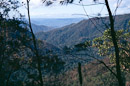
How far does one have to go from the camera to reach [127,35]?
1481 centimetres

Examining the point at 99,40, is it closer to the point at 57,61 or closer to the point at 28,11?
the point at 28,11

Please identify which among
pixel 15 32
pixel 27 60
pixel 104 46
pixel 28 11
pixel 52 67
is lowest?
pixel 52 67

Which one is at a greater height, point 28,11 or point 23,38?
point 28,11

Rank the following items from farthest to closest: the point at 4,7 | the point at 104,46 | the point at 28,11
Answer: the point at 4,7, the point at 28,11, the point at 104,46

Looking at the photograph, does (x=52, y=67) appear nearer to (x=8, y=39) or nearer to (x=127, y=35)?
(x=8, y=39)

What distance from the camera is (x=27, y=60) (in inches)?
852

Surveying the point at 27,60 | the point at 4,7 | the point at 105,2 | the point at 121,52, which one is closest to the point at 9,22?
the point at 4,7

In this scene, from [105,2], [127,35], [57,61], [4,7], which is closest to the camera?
[105,2]

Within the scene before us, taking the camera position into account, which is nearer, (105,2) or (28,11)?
(105,2)

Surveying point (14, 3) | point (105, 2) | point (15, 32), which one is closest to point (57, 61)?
point (15, 32)

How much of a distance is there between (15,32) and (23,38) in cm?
119

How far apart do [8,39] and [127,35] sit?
11945 mm

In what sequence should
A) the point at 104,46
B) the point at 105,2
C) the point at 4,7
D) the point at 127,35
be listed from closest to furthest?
the point at 105,2 < the point at 127,35 < the point at 104,46 < the point at 4,7

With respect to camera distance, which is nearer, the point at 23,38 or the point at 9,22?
the point at 9,22
